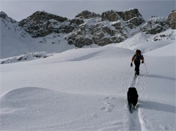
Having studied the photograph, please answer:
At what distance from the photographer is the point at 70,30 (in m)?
154

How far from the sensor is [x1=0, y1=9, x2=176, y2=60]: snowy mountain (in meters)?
112

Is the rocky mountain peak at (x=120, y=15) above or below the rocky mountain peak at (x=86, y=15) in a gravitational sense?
below

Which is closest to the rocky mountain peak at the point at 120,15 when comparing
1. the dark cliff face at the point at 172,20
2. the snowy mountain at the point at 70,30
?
the snowy mountain at the point at 70,30

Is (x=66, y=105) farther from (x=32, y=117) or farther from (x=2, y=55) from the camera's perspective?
(x=2, y=55)

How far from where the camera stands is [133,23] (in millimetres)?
127438

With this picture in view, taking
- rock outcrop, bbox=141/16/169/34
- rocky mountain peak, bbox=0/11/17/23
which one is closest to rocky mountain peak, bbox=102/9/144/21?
rock outcrop, bbox=141/16/169/34

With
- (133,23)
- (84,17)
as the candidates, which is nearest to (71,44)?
(84,17)

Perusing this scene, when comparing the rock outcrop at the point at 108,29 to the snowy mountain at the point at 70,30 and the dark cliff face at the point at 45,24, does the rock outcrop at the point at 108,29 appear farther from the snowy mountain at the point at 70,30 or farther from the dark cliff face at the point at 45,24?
the dark cliff face at the point at 45,24

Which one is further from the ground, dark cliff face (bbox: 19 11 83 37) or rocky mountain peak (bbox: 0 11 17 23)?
rocky mountain peak (bbox: 0 11 17 23)

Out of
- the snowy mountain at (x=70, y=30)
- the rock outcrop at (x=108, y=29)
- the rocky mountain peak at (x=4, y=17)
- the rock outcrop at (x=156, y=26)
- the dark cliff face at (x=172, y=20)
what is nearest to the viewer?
the dark cliff face at (x=172, y=20)

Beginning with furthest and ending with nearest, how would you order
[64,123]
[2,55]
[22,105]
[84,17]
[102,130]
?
[84,17] < [2,55] < [22,105] < [64,123] < [102,130]

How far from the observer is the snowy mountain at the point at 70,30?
112 metres

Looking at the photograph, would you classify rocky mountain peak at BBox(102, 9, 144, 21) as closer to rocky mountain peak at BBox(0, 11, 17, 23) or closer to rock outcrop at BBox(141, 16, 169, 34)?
rock outcrop at BBox(141, 16, 169, 34)

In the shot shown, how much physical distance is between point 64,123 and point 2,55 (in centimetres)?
11249
